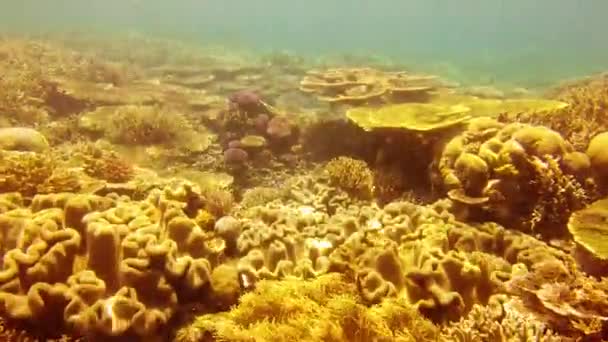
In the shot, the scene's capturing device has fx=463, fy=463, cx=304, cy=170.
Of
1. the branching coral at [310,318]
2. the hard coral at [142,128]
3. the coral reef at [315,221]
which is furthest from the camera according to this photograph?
the hard coral at [142,128]

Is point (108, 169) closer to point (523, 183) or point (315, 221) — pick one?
point (315, 221)

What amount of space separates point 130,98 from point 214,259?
935 cm

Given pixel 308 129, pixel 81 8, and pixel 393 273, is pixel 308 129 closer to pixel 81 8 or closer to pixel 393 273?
pixel 393 273

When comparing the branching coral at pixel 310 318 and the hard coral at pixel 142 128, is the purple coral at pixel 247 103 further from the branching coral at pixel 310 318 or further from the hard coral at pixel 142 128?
the branching coral at pixel 310 318

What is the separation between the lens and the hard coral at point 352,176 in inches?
318

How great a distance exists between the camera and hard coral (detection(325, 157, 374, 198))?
8086 millimetres

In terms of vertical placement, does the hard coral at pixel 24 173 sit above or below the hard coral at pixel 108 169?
above

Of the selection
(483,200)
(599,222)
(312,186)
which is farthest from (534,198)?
(312,186)

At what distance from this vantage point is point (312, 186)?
8.59 meters

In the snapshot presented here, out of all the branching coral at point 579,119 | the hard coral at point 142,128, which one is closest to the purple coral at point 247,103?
the hard coral at point 142,128

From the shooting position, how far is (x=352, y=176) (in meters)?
8.16

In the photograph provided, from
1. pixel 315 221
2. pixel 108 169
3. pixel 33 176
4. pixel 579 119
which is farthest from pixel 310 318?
pixel 579 119

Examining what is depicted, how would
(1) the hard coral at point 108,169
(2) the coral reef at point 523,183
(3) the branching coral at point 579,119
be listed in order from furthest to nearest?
(3) the branching coral at point 579,119 → (1) the hard coral at point 108,169 → (2) the coral reef at point 523,183

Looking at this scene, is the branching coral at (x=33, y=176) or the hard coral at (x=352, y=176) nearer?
the branching coral at (x=33, y=176)
